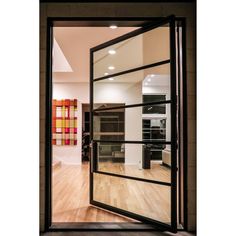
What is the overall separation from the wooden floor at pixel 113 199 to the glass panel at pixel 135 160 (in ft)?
0.04

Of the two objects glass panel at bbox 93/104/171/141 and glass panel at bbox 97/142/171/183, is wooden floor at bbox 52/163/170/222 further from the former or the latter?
glass panel at bbox 93/104/171/141

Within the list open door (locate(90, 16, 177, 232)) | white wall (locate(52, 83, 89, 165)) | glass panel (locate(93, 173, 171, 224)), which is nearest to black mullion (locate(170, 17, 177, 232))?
open door (locate(90, 16, 177, 232))

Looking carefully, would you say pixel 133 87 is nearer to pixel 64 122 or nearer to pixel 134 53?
pixel 134 53

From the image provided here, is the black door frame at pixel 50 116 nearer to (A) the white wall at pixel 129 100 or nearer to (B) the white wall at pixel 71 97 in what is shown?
(A) the white wall at pixel 129 100

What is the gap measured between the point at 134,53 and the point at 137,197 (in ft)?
6.09

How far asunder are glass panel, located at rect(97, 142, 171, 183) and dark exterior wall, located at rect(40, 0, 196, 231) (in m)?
0.25

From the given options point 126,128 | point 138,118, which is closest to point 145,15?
point 138,118

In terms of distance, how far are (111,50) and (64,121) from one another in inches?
184

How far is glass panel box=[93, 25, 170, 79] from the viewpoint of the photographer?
2389 mm

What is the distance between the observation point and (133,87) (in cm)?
277

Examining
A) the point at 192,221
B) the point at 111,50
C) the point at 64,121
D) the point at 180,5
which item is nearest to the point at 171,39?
the point at 180,5
